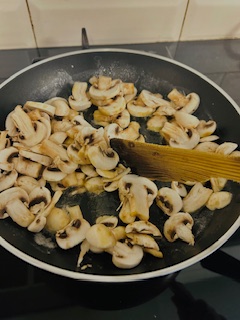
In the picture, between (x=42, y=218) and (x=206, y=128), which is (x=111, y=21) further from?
(x=42, y=218)

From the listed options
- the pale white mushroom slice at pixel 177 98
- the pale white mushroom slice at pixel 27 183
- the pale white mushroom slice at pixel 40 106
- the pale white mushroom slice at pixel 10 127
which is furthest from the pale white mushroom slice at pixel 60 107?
the pale white mushroom slice at pixel 177 98

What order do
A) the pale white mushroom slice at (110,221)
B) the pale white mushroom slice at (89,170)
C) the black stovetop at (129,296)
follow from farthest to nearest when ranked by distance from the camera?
the pale white mushroom slice at (89,170), the pale white mushroom slice at (110,221), the black stovetop at (129,296)

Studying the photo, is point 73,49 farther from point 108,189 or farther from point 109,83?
point 108,189

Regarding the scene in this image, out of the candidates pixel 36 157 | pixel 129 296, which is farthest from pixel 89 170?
pixel 129 296

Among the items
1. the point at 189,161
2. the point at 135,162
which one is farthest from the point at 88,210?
the point at 189,161

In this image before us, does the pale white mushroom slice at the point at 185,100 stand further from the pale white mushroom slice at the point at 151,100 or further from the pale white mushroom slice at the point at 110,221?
the pale white mushroom slice at the point at 110,221

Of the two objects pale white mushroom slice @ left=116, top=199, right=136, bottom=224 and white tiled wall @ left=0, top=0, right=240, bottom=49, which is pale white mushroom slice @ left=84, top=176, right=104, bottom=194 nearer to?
pale white mushroom slice @ left=116, top=199, right=136, bottom=224
